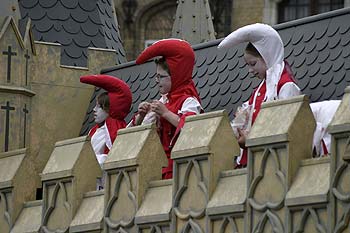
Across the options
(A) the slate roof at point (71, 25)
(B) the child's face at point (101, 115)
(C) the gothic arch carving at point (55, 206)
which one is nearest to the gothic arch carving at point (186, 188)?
(C) the gothic arch carving at point (55, 206)

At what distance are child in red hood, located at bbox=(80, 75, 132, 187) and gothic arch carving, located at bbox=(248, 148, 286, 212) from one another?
4236mm

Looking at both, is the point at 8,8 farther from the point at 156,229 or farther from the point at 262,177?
the point at 262,177

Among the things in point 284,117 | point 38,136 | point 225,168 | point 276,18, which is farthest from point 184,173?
point 276,18

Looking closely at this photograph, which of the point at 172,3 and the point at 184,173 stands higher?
the point at 172,3

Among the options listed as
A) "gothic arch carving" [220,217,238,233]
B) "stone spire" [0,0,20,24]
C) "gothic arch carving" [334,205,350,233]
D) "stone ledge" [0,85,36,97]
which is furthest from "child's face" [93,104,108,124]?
"gothic arch carving" [334,205,350,233]

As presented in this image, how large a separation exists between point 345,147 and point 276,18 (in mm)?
32905

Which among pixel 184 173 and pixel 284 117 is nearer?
pixel 284 117

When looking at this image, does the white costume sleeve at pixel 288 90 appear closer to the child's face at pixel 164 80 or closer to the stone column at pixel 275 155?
the stone column at pixel 275 155

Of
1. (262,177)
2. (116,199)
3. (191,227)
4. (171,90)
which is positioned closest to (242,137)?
(191,227)

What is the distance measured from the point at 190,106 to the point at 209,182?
157 cm

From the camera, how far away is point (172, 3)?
52.4 m

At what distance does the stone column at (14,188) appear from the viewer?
72.8 feet

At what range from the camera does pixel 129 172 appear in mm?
19891

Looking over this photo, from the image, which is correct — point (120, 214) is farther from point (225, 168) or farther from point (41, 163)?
point (41, 163)
